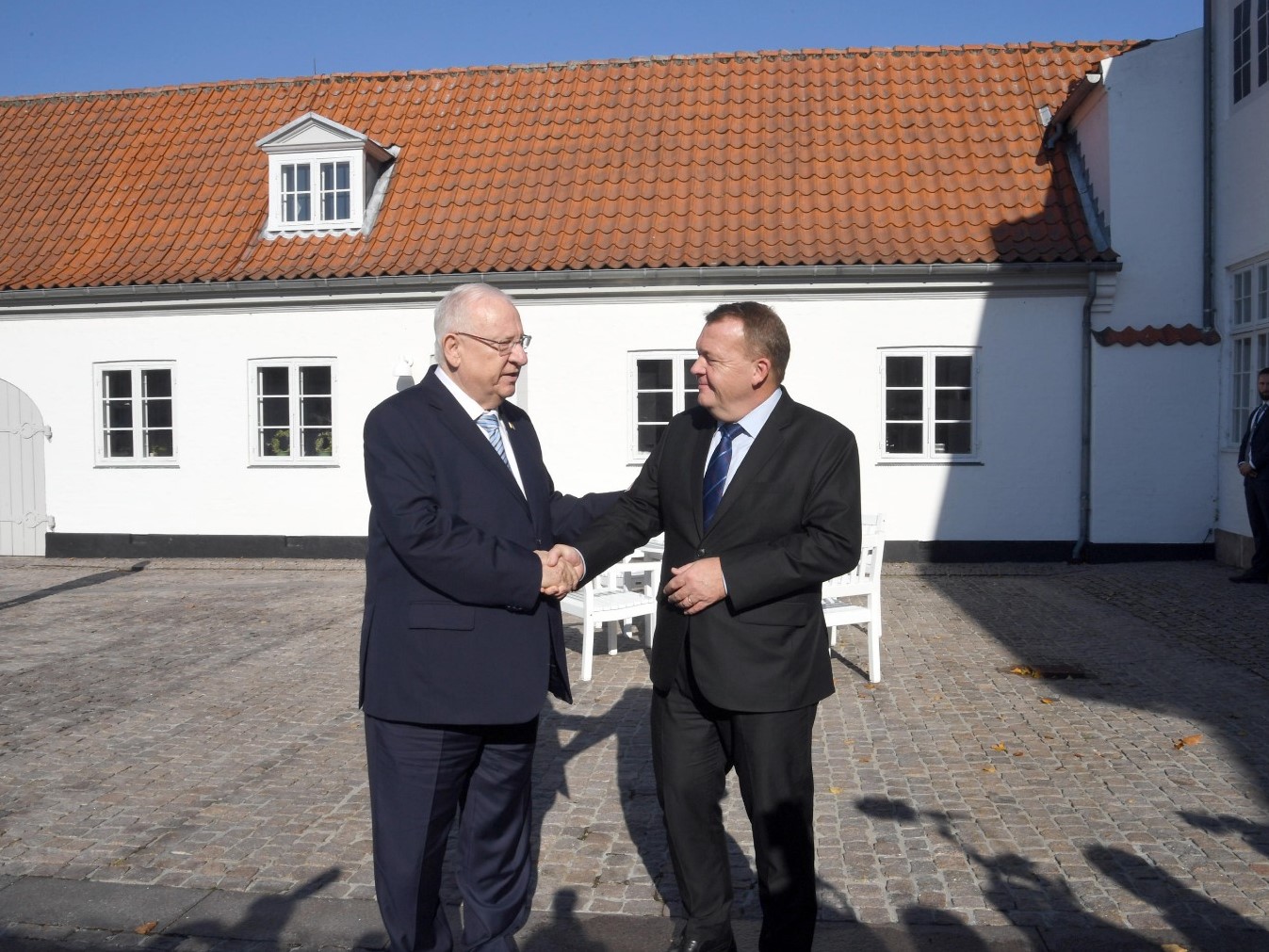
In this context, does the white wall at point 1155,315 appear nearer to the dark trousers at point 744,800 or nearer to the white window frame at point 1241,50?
the white window frame at point 1241,50

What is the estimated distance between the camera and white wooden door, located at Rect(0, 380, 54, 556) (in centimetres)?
1608

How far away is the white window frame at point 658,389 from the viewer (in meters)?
14.6

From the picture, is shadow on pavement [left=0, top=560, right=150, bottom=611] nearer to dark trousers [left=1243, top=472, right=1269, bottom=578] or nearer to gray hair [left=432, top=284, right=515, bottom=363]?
gray hair [left=432, top=284, right=515, bottom=363]

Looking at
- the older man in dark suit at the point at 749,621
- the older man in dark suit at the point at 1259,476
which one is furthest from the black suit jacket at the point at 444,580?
the older man in dark suit at the point at 1259,476

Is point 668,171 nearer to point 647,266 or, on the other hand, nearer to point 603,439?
point 647,266

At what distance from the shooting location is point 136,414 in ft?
51.8

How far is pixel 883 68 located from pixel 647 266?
18.1 ft

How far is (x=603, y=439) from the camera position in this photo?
1478 cm

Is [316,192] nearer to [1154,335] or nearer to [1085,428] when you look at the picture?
[1085,428]

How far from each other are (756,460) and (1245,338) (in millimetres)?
11623

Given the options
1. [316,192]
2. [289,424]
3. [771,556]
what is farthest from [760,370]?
[316,192]

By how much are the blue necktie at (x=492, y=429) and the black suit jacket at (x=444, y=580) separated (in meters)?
0.09

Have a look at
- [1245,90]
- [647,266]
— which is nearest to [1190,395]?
[1245,90]

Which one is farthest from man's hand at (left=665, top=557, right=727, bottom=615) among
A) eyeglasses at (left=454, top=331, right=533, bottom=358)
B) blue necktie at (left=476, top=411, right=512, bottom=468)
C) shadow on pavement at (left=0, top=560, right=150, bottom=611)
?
shadow on pavement at (left=0, top=560, right=150, bottom=611)
